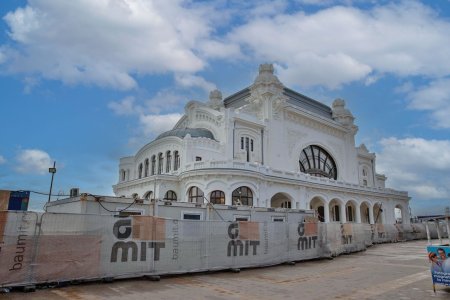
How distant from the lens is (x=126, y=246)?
40.8ft

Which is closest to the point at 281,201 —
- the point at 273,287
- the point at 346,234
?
the point at 346,234

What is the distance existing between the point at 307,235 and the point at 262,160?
74.7 ft

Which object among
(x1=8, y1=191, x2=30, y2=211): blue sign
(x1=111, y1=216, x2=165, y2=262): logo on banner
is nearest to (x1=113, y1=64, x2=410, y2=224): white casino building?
(x1=8, y1=191, x2=30, y2=211): blue sign

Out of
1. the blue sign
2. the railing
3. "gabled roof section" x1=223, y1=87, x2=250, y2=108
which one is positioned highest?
"gabled roof section" x1=223, y1=87, x2=250, y2=108

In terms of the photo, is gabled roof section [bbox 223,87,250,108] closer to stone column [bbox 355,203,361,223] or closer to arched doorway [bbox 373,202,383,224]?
stone column [bbox 355,203,361,223]

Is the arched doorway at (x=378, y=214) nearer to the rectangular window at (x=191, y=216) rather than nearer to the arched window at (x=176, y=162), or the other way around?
the arched window at (x=176, y=162)

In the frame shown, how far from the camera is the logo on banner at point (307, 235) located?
18927 mm

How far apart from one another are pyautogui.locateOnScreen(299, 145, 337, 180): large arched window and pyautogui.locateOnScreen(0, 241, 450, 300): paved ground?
33159mm

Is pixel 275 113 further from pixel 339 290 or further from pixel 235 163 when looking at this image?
pixel 339 290

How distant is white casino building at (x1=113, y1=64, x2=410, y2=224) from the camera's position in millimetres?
32812

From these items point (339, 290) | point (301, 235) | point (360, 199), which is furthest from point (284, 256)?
point (360, 199)

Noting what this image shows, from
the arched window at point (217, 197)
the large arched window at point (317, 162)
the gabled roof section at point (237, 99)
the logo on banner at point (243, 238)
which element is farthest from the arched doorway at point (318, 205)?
the logo on banner at point (243, 238)

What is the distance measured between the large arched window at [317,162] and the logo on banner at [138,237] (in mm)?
36547

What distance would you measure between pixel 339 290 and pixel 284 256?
21.4 feet
